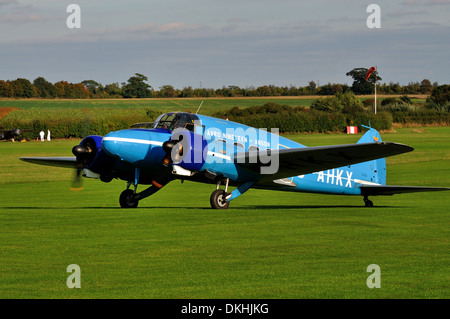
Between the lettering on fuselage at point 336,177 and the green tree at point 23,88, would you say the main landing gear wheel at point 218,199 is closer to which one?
the lettering on fuselage at point 336,177

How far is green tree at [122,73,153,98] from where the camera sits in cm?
16750

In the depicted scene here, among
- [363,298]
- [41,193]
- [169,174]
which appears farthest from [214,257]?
[41,193]

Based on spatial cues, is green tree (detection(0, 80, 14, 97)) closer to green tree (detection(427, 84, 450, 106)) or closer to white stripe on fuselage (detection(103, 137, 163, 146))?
green tree (detection(427, 84, 450, 106))

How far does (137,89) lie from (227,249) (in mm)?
156083

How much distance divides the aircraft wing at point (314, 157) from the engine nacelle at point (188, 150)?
130 cm

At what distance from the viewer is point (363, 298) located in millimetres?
10203

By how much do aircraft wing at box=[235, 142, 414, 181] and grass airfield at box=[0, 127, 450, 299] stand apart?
1.33 m

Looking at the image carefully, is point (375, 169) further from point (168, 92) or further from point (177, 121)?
point (168, 92)

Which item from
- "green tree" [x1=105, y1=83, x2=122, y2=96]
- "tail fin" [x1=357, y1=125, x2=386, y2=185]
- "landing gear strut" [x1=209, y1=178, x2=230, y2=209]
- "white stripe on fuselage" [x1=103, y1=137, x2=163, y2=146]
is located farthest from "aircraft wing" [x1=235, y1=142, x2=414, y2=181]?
"green tree" [x1=105, y1=83, x2=122, y2=96]

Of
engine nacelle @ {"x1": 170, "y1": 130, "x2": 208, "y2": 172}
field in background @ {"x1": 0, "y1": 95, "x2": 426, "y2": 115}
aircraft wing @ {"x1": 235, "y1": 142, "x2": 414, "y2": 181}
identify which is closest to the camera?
aircraft wing @ {"x1": 235, "y1": 142, "x2": 414, "y2": 181}

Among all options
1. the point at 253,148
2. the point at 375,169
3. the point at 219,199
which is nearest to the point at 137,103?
the point at 375,169

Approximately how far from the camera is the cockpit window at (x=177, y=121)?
74.1 ft

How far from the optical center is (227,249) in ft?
49.3
